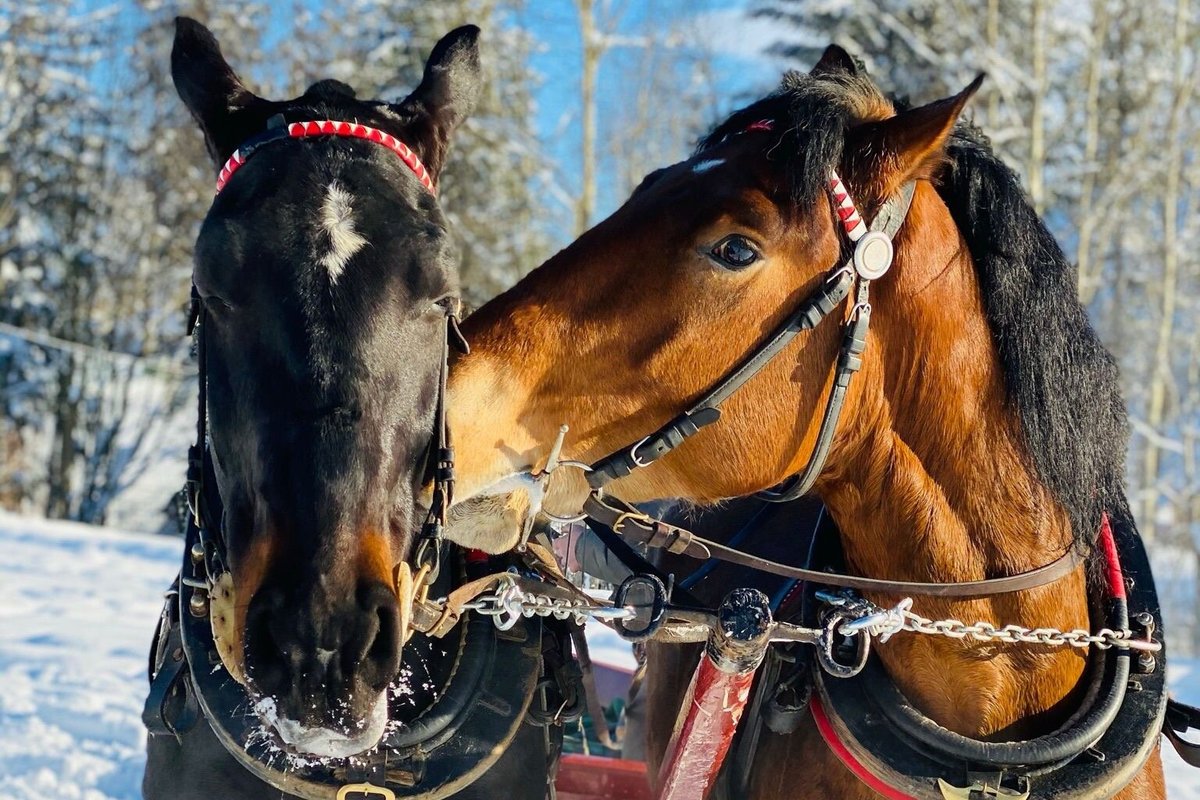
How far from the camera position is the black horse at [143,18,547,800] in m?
1.57

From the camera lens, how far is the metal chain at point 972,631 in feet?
6.36

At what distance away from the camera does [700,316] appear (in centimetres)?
188

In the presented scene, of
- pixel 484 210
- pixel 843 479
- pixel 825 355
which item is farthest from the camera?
pixel 484 210

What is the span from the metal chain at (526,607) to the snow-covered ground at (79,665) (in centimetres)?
341

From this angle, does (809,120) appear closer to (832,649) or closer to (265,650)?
(832,649)

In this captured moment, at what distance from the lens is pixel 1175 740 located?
7.19 feet

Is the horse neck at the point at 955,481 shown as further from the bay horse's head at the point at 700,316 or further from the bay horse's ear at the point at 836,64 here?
the bay horse's ear at the point at 836,64

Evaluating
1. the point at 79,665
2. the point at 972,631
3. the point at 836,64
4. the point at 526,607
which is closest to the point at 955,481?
the point at 972,631

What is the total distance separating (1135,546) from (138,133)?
17.7 meters

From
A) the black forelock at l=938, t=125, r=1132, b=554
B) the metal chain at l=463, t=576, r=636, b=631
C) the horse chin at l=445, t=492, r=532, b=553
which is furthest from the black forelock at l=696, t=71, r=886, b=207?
the metal chain at l=463, t=576, r=636, b=631

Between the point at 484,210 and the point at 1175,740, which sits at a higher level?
the point at 484,210

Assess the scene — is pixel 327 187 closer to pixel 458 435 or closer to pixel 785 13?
pixel 458 435

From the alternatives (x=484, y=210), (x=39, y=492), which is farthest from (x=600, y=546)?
(x=39, y=492)

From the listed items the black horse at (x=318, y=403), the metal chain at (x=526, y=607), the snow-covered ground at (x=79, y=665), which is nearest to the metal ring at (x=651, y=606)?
the metal chain at (x=526, y=607)
